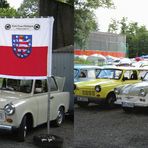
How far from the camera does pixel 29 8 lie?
13.5 feet

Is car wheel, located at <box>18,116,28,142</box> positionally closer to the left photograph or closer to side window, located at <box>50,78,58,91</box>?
the left photograph

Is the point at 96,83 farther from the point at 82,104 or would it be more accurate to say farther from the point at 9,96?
the point at 9,96

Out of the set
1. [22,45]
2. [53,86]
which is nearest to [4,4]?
[22,45]

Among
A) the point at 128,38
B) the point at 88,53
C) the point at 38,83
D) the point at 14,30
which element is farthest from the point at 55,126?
the point at 128,38

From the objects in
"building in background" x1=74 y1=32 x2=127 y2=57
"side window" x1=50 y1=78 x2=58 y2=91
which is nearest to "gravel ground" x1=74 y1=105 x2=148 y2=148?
"building in background" x1=74 y1=32 x2=127 y2=57

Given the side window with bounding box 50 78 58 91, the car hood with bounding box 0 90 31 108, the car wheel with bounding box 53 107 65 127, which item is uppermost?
the side window with bounding box 50 78 58 91

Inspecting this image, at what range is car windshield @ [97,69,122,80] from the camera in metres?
2.79

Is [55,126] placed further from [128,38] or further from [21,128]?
[128,38]

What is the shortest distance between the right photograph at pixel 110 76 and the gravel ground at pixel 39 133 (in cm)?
88

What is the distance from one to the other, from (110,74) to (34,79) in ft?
5.04

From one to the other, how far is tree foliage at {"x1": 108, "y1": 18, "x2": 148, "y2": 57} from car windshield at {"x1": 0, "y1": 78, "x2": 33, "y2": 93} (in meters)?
1.79

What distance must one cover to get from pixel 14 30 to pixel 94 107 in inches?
63.5

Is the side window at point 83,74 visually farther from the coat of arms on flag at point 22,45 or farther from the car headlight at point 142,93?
the coat of arms on flag at point 22,45

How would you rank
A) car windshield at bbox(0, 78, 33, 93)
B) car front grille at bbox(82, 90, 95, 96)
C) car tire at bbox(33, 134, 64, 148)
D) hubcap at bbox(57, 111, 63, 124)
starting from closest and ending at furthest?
car front grille at bbox(82, 90, 95, 96) < car tire at bbox(33, 134, 64, 148) < hubcap at bbox(57, 111, 63, 124) < car windshield at bbox(0, 78, 33, 93)
